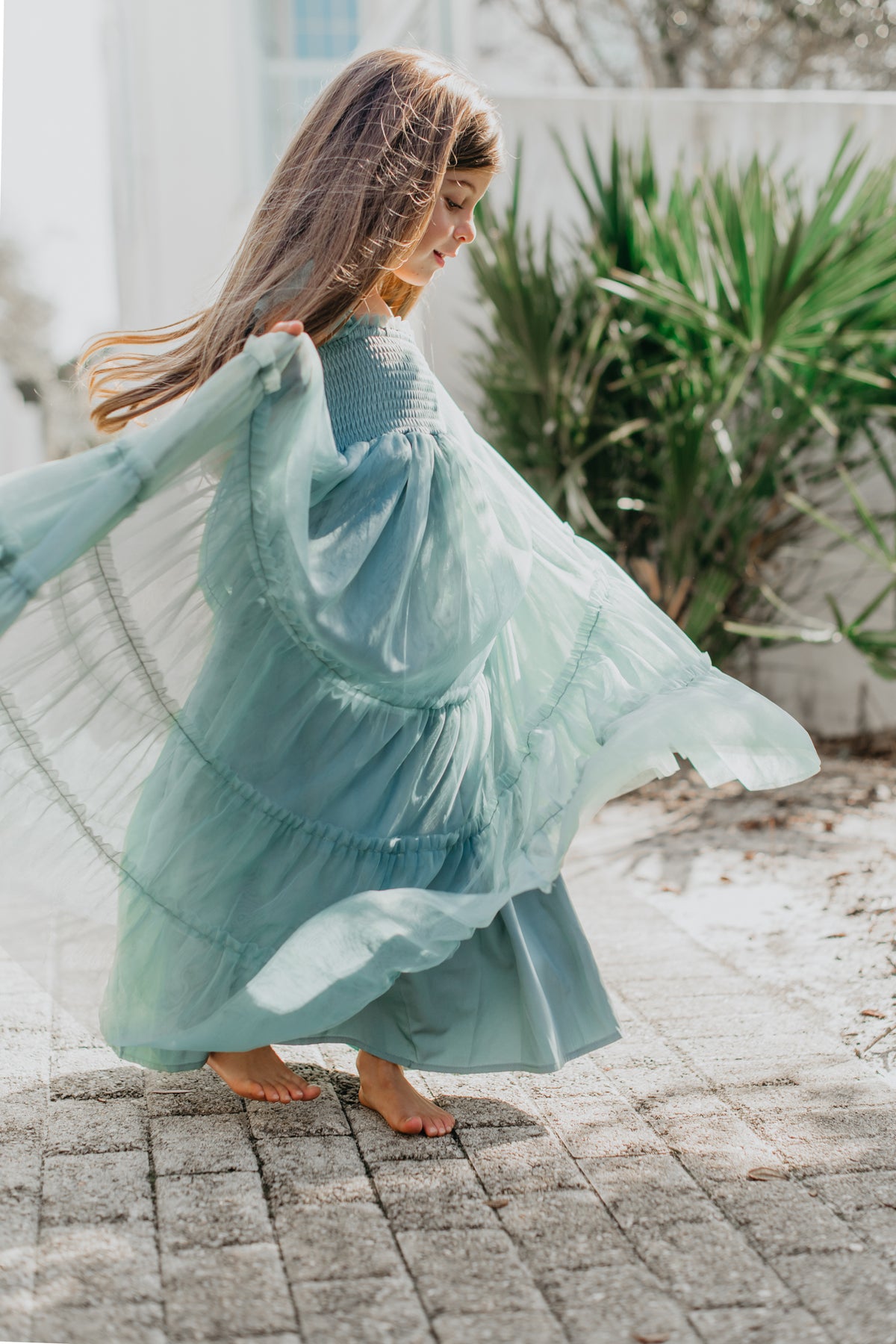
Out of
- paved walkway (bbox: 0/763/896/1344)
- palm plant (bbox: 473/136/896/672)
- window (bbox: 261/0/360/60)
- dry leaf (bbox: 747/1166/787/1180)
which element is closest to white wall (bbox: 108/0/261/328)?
window (bbox: 261/0/360/60)

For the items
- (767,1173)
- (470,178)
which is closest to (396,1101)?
→ (767,1173)

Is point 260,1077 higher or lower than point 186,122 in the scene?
lower

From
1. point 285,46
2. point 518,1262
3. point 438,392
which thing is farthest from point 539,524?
point 285,46

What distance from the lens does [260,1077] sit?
6.83ft

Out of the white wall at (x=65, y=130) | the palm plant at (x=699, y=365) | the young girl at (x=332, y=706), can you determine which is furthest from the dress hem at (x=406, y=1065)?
the white wall at (x=65, y=130)

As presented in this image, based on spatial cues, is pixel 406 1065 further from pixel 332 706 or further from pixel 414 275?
pixel 414 275

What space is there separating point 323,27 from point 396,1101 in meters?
11.6

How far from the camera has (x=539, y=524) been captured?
2.28 m

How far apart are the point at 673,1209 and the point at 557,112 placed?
15.8ft

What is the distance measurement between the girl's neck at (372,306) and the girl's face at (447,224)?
5cm

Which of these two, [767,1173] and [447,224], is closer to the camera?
[767,1173]

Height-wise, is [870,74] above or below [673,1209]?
above

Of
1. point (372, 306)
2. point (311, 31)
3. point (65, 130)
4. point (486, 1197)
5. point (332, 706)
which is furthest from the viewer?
point (311, 31)

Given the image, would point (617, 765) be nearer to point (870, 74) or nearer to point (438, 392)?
point (438, 392)
